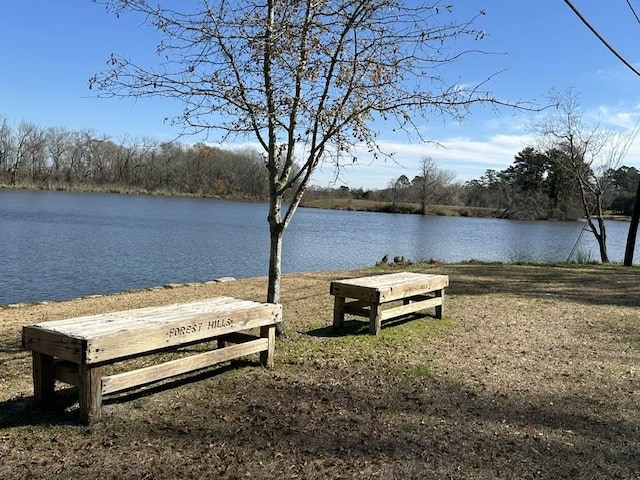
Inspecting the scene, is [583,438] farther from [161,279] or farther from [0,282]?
[0,282]

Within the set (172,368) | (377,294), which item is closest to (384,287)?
(377,294)

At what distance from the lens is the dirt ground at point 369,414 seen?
3662 millimetres

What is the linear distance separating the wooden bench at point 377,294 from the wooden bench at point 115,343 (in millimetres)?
2126

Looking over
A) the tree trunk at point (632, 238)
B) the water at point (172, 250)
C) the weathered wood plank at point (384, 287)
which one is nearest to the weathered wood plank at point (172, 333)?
the weathered wood plank at point (384, 287)

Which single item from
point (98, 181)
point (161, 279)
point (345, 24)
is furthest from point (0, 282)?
point (98, 181)

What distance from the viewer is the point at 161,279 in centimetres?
→ 1731

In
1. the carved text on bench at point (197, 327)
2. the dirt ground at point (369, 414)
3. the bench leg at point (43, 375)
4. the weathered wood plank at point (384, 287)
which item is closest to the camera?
the dirt ground at point (369, 414)

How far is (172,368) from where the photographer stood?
4516mm

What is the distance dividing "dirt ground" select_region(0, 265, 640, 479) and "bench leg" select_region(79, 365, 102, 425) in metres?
0.09

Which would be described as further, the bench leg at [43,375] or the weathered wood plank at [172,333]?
the bench leg at [43,375]

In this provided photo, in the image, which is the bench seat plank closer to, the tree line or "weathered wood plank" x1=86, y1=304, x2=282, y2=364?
"weathered wood plank" x1=86, y1=304, x2=282, y2=364

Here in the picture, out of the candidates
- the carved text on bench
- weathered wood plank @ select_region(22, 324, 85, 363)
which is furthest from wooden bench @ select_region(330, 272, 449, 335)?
weathered wood plank @ select_region(22, 324, 85, 363)

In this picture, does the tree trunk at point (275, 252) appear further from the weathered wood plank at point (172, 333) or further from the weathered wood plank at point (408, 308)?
the weathered wood plank at point (408, 308)

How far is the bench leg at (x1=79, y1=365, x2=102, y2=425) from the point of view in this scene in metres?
3.90
